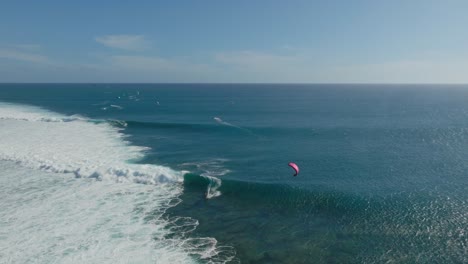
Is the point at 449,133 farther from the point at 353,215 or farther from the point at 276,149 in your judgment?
the point at 353,215

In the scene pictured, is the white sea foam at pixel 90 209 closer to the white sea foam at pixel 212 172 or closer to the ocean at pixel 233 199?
the ocean at pixel 233 199

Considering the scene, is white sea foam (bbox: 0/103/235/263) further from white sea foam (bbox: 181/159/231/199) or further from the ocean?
white sea foam (bbox: 181/159/231/199)

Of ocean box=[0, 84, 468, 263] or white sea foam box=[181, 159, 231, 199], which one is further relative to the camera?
white sea foam box=[181, 159, 231, 199]

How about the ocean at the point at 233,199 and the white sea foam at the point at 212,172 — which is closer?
the ocean at the point at 233,199

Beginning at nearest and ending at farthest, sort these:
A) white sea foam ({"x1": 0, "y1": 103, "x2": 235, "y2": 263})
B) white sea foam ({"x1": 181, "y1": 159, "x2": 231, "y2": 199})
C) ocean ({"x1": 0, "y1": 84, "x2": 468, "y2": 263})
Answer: white sea foam ({"x1": 0, "y1": 103, "x2": 235, "y2": 263}), ocean ({"x1": 0, "y1": 84, "x2": 468, "y2": 263}), white sea foam ({"x1": 181, "y1": 159, "x2": 231, "y2": 199})

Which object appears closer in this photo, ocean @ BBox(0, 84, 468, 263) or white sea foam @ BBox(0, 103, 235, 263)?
white sea foam @ BBox(0, 103, 235, 263)

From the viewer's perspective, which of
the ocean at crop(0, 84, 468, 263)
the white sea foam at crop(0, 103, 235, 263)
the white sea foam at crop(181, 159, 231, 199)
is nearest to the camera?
the white sea foam at crop(0, 103, 235, 263)

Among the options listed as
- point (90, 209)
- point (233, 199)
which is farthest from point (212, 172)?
point (90, 209)

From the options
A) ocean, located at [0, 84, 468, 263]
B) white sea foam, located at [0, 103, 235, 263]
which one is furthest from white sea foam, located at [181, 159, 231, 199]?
white sea foam, located at [0, 103, 235, 263]

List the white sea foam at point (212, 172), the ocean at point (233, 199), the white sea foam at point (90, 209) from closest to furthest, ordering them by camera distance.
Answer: the white sea foam at point (90, 209) < the ocean at point (233, 199) < the white sea foam at point (212, 172)

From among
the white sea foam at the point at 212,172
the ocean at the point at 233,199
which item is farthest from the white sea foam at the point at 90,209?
the white sea foam at the point at 212,172
